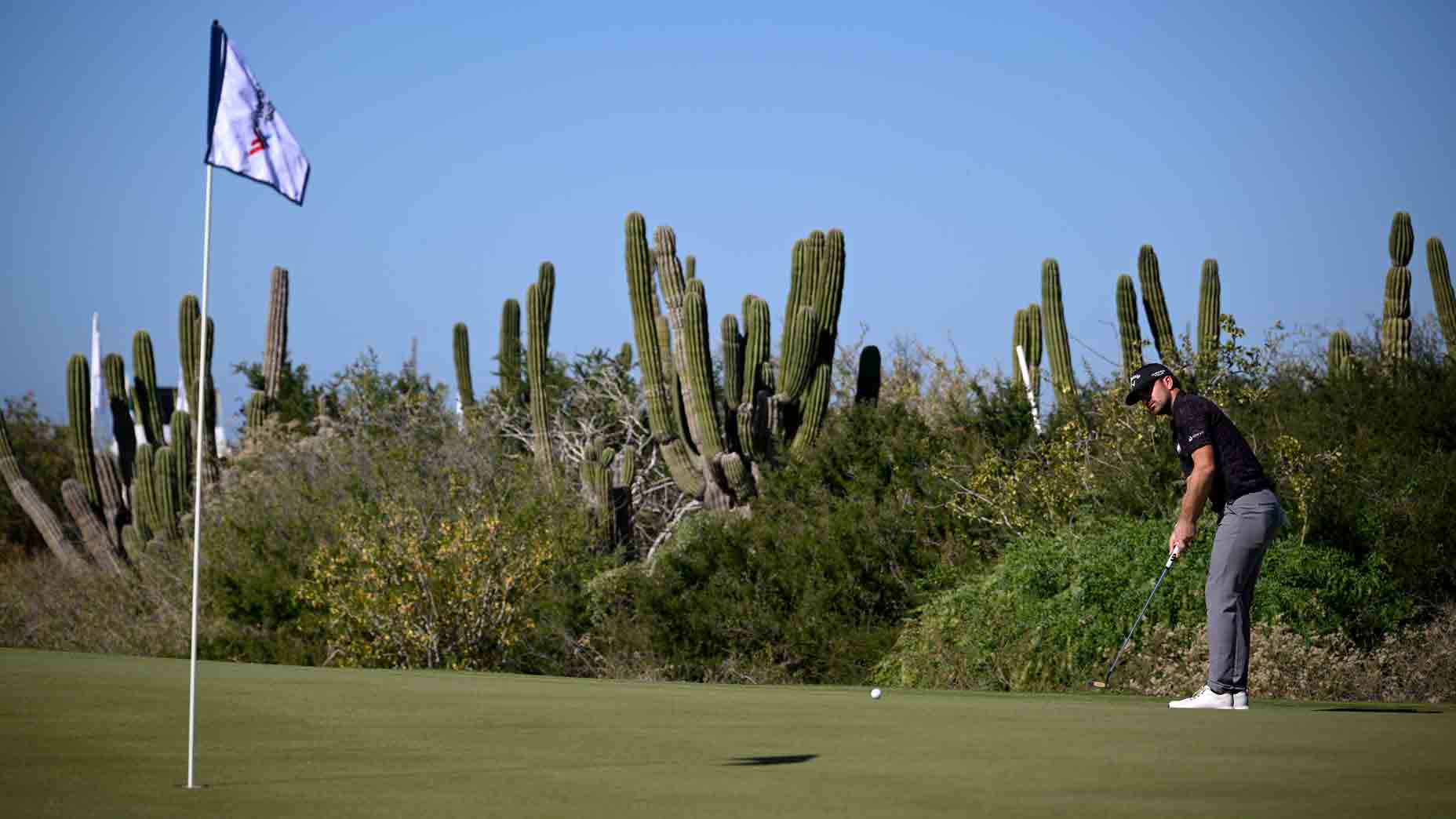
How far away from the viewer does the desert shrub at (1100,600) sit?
15.6 meters

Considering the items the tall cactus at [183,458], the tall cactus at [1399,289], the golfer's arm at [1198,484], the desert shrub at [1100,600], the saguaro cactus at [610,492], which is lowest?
the desert shrub at [1100,600]

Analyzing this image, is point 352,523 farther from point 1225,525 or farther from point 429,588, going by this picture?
point 1225,525

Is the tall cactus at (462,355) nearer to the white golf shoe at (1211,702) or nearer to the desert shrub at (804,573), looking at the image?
the desert shrub at (804,573)

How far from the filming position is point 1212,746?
267 inches

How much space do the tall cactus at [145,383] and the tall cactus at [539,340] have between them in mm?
8777

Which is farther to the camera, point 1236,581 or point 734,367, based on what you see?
point 734,367

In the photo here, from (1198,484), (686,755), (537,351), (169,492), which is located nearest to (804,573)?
(537,351)

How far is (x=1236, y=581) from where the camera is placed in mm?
8805

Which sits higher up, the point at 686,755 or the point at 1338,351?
the point at 1338,351

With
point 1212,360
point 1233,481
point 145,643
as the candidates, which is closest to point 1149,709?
point 1233,481

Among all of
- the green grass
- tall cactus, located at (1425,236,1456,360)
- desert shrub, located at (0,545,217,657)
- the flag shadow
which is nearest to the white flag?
the green grass

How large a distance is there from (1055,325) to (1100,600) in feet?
35.3

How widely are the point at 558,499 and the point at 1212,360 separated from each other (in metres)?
10.4

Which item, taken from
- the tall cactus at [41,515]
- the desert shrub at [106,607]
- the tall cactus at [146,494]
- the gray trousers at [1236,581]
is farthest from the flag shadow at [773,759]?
the tall cactus at [41,515]
